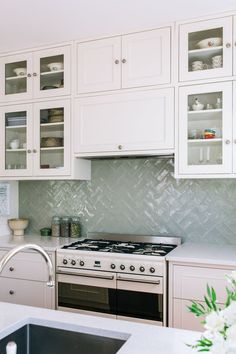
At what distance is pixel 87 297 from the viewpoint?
2516 millimetres

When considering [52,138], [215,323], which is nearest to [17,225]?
[52,138]

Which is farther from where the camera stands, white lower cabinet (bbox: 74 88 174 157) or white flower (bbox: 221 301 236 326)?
white lower cabinet (bbox: 74 88 174 157)

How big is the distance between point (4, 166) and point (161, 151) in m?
1.48

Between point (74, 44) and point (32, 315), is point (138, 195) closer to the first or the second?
point (74, 44)

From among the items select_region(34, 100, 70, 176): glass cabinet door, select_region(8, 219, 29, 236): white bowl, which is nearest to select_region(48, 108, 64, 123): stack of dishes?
select_region(34, 100, 70, 176): glass cabinet door

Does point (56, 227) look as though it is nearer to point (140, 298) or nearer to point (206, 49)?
point (140, 298)

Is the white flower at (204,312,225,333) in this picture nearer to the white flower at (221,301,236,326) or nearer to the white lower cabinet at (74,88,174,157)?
the white flower at (221,301,236,326)

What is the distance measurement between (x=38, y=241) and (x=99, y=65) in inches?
62.5

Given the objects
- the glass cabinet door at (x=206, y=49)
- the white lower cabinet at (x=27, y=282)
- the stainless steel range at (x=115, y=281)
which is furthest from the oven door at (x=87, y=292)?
the glass cabinet door at (x=206, y=49)

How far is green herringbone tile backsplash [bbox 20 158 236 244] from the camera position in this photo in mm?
2732

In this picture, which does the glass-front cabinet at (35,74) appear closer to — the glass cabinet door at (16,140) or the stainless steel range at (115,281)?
the glass cabinet door at (16,140)

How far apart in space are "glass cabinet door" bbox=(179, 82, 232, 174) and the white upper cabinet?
27 cm

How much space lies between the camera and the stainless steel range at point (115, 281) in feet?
7.61

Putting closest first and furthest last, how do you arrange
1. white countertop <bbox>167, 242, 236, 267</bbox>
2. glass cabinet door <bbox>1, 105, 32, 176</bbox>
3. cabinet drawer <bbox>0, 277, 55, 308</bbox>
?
white countertop <bbox>167, 242, 236, 267</bbox> → cabinet drawer <bbox>0, 277, 55, 308</bbox> → glass cabinet door <bbox>1, 105, 32, 176</bbox>
